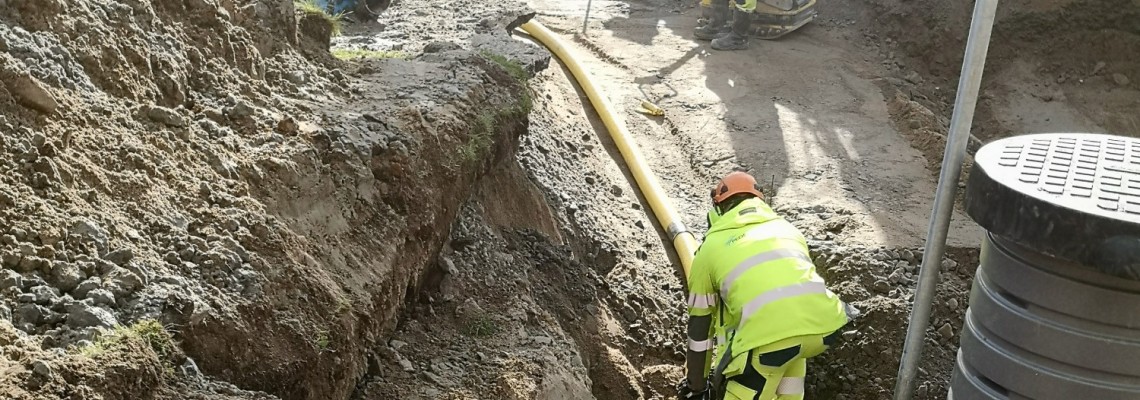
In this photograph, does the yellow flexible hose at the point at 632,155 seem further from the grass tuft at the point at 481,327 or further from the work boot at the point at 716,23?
the work boot at the point at 716,23

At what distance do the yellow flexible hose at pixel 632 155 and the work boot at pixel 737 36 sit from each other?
2824 mm

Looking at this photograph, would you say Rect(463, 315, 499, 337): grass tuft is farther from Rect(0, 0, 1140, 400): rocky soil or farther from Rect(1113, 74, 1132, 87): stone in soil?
Rect(1113, 74, 1132, 87): stone in soil

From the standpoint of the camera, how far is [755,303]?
4.59 metres

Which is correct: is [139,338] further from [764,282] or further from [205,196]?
[764,282]

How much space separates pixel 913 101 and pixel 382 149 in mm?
7623

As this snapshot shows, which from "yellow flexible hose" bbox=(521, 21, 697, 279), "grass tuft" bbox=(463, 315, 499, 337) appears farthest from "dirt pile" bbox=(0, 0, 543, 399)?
"yellow flexible hose" bbox=(521, 21, 697, 279)

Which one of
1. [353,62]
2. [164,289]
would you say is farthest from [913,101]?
[164,289]

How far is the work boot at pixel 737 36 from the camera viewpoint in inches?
468

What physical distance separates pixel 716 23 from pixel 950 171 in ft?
31.8

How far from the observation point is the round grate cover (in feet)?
7.25

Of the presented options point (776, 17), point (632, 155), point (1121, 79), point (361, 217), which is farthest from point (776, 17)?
point (361, 217)

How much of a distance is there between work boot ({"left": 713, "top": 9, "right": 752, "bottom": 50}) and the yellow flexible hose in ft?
9.26

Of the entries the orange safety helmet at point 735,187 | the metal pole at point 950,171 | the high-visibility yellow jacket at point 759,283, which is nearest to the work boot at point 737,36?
the orange safety helmet at point 735,187

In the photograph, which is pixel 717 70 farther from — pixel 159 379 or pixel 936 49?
pixel 159 379
